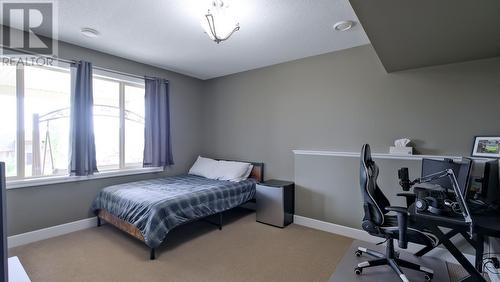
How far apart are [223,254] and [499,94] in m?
3.17

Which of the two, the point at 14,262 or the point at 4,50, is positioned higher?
the point at 4,50

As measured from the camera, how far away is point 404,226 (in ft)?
5.91

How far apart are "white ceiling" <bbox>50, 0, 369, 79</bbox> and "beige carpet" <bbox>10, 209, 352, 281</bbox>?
2423mm

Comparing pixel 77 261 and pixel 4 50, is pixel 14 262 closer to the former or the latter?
pixel 77 261

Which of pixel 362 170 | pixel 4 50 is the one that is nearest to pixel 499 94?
pixel 362 170

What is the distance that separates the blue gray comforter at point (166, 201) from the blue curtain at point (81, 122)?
1.44ft

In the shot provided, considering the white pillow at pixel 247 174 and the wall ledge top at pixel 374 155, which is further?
the white pillow at pixel 247 174

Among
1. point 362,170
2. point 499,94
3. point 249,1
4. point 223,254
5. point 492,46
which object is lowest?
point 223,254

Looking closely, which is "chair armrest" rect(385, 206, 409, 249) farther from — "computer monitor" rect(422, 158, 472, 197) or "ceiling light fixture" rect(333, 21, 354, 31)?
"ceiling light fixture" rect(333, 21, 354, 31)

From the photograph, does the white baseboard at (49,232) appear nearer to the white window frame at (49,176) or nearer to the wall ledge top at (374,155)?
the white window frame at (49,176)

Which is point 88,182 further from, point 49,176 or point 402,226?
point 402,226

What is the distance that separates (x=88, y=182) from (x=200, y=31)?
2495mm

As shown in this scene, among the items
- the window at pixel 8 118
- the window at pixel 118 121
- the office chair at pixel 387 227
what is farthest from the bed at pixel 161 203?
the office chair at pixel 387 227

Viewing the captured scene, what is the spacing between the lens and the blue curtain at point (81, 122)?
297 centimetres
